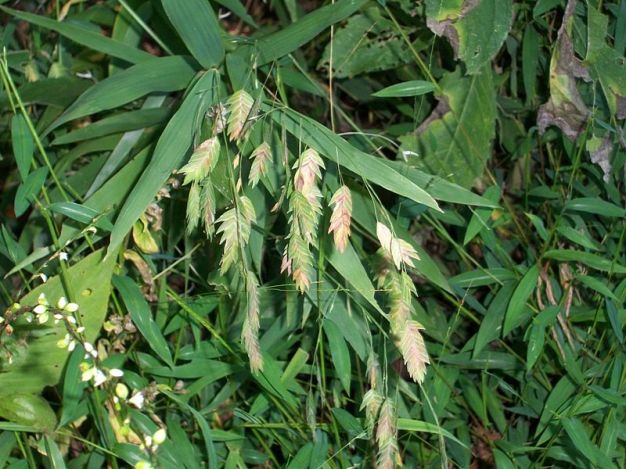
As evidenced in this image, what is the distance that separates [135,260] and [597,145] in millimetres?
839

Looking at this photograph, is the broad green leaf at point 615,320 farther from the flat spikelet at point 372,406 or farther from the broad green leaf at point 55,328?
the broad green leaf at point 55,328

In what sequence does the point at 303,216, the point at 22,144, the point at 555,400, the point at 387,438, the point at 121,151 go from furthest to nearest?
the point at 121,151 → the point at 555,400 → the point at 22,144 → the point at 387,438 → the point at 303,216

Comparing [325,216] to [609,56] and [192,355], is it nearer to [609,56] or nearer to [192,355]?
[192,355]

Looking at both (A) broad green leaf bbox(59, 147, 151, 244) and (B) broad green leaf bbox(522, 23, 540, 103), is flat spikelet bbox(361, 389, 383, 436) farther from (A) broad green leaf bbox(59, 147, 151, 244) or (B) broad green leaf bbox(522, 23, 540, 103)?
(B) broad green leaf bbox(522, 23, 540, 103)

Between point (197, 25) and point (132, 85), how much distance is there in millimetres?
148

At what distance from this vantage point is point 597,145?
144 centimetres

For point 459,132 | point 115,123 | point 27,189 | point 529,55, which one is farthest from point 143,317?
point 529,55

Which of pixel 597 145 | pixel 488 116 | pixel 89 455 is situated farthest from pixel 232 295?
pixel 597 145

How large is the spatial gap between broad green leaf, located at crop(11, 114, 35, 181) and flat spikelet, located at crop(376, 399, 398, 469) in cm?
66

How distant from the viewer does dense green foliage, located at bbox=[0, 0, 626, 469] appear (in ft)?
4.00

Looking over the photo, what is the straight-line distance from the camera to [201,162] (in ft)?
3.18

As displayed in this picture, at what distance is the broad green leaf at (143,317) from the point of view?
1.27 m

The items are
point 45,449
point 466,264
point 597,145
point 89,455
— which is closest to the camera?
point 45,449

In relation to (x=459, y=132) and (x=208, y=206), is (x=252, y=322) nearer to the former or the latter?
(x=208, y=206)
